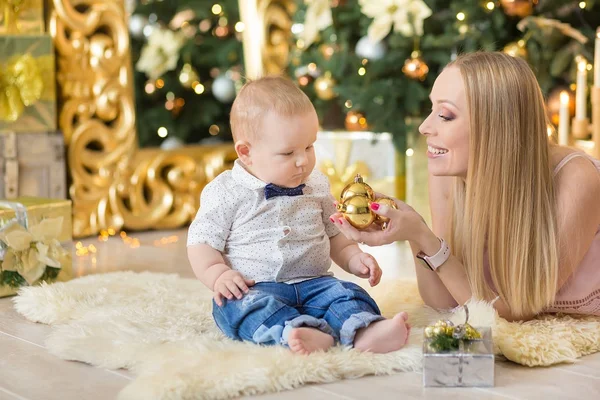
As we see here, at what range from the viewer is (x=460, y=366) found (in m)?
1.64

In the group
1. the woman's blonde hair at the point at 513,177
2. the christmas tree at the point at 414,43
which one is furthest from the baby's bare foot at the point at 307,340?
the christmas tree at the point at 414,43

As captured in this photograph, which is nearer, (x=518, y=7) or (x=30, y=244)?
(x=30, y=244)

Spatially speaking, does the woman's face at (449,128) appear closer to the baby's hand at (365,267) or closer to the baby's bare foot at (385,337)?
the baby's hand at (365,267)

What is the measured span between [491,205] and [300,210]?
41cm

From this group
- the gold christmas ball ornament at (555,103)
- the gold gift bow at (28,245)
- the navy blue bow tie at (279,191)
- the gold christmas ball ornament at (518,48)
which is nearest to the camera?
the navy blue bow tie at (279,191)

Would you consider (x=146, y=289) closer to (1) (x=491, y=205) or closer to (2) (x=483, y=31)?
(1) (x=491, y=205)

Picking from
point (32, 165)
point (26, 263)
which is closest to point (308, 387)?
point (26, 263)

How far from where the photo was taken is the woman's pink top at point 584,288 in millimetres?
1978

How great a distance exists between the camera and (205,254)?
1905 millimetres

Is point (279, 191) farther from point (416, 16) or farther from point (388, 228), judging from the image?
point (416, 16)

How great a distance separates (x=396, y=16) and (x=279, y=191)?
146 centimetres

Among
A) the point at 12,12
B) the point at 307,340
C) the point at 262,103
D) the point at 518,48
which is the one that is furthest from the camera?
the point at 12,12

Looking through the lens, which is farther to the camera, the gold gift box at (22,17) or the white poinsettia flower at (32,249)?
the gold gift box at (22,17)

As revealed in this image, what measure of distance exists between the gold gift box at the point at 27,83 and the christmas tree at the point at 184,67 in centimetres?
37
